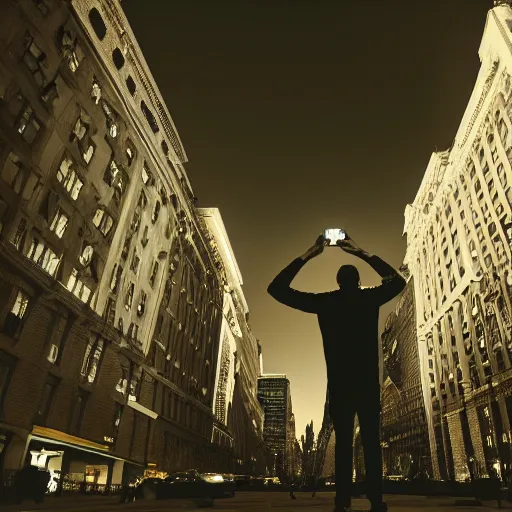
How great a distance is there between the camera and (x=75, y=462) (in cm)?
1945

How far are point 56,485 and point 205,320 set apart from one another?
25.7m

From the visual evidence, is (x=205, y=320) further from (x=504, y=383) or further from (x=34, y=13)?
(x=34, y=13)

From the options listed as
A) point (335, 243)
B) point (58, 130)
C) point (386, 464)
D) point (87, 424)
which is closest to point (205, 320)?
point (87, 424)

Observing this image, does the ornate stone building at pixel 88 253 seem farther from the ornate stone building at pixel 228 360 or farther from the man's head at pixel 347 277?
the ornate stone building at pixel 228 360

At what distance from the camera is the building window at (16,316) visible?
15.1 metres

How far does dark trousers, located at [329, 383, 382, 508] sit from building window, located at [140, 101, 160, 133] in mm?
26716

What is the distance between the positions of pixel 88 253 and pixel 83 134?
5944 millimetres

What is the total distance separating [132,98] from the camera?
78.9ft

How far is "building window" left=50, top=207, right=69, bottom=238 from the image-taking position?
714 inches

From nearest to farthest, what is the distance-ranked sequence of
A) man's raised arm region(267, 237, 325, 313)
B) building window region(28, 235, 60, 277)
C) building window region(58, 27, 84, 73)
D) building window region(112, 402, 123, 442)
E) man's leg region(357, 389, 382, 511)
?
man's leg region(357, 389, 382, 511) < man's raised arm region(267, 237, 325, 313) < building window region(28, 235, 60, 277) < building window region(58, 27, 84, 73) < building window region(112, 402, 123, 442)

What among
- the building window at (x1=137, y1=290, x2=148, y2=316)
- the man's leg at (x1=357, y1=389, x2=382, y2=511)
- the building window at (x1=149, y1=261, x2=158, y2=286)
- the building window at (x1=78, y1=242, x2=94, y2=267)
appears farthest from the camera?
the building window at (x1=149, y1=261, x2=158, y2=286)

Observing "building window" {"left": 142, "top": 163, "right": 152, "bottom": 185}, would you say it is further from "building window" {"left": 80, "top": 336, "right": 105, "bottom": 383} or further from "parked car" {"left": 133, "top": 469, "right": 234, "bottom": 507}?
"parked car" {"left": 133, "top": 469, "right": 234, "bottom": 507}

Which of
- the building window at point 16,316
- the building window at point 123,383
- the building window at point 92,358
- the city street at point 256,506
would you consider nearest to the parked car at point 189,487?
the city street at point 256,506

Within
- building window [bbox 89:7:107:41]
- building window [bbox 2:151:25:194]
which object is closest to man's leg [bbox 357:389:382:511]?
building window [bbox 2:151:25:194]
